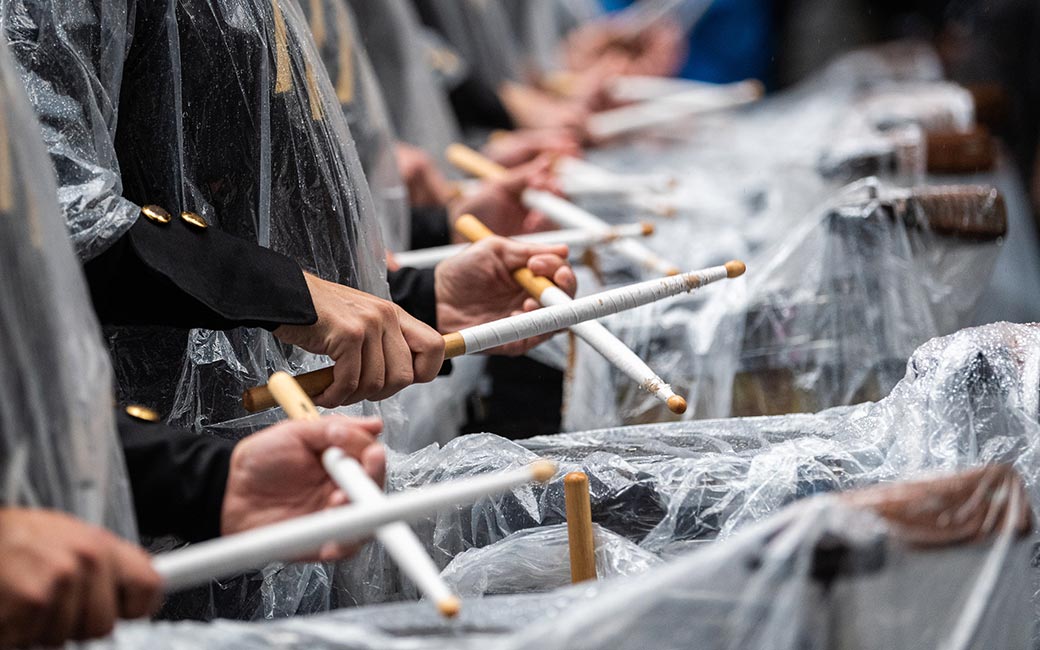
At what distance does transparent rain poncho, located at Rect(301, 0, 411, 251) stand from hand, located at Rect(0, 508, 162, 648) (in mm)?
706

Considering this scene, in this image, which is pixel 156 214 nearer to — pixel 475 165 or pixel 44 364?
pixel 44 364

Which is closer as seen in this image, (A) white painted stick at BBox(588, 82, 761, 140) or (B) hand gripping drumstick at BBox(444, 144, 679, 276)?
(B) hand gripping drumstick at BBox(444, 144, 679, 276)

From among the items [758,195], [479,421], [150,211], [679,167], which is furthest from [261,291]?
[679,167]

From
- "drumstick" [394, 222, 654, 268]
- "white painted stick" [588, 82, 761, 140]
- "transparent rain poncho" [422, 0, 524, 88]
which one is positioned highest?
"transparent rain poncho" [422, 0, 524, 88]

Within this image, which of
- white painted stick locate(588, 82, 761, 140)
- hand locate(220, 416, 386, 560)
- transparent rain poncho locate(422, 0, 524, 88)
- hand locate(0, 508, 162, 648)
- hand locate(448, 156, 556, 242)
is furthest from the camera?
transparent rain poncho locate(422, 0, 524, 88)

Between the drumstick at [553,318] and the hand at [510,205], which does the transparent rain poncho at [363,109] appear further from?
the drumstick at [553,318]

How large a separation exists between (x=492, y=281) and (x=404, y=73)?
81 cm

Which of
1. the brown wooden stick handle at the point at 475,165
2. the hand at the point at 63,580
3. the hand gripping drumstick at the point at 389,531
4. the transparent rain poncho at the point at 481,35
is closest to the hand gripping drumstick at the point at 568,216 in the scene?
the brown wooden stick handle at the point at 475,165

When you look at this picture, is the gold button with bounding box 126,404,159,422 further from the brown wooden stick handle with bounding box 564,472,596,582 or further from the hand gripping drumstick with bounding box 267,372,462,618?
the brown wooden stick handle with bounding box 564,472,596,582

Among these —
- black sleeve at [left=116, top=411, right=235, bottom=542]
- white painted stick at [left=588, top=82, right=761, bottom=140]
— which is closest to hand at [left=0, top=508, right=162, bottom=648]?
black sleeve at [left=116, top=411, right=235, bottom=542]

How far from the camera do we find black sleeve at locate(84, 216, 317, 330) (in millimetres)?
656

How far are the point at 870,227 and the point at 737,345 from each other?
15 centimetres

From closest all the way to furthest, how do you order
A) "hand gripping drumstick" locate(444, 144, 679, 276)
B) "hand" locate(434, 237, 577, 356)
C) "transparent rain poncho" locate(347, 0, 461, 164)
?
"hand" locate(434, 237, 577, 356) → "hand gripping drumstick" locate(444, 144, 679, 276) → "transparent rain poncho" locate(347, 0, 461, 164)

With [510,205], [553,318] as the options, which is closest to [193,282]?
[553,318]
